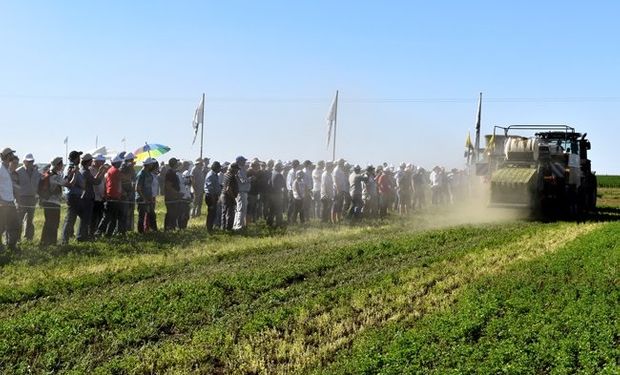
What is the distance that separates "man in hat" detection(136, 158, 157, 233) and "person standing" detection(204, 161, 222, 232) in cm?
141

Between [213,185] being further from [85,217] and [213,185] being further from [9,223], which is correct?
[9,223]

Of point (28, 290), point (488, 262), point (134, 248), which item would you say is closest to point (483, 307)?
point (488, 262)

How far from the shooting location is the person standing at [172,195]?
17031 mm

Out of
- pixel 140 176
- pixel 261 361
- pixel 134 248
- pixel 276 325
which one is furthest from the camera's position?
pixel 140 176

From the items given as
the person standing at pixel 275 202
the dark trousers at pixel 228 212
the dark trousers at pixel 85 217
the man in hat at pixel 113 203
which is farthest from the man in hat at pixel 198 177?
the dark trousers at pixel 85 217

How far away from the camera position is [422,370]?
6324 millimetres

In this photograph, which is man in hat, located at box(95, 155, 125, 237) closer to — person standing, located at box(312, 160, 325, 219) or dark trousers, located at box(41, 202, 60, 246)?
dark trousers, located at box(41, 202, 60, 246)

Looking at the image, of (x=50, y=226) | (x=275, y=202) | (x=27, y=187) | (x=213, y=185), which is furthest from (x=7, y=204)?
(x=275, y=202)

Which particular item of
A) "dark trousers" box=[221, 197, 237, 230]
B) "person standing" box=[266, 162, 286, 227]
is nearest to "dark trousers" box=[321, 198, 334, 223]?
"person standing" box=[266, 162, 286, 227]

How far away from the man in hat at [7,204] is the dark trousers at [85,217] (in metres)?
1.41

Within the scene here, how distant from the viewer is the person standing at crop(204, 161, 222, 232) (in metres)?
17.4

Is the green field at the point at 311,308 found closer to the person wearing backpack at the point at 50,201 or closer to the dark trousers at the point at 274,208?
the person wearing backpack at the point at 50,201

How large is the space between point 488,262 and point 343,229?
6.84 meters

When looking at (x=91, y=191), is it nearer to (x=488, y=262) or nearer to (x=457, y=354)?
(x=488, y=262)
